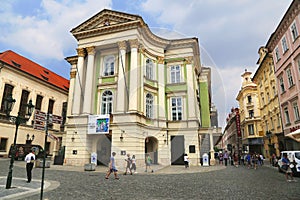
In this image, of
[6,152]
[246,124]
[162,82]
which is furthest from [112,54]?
[246,124]

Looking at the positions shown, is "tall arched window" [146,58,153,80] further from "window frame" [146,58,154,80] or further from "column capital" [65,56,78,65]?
"column capital" [65,56,78,65]

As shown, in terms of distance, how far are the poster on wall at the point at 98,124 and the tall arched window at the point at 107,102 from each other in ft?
6.70

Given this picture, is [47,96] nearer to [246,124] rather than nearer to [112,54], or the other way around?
[112,54]

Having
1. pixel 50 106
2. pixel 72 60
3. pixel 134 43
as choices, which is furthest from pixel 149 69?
pixel 50 106

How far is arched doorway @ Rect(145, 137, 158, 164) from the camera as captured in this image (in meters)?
22.8

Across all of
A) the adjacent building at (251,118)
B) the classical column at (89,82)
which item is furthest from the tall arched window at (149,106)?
the adjacent building at (251,118)

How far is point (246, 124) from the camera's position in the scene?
44625 millimetres

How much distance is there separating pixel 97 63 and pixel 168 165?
1406 cm

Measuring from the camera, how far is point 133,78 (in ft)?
69.8

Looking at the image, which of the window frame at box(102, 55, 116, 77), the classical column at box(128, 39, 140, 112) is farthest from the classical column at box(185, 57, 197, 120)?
the window frame at box(102, 55, 116, 77)

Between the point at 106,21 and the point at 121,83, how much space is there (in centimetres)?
794

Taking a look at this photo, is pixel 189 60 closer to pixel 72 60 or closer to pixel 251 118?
pixel 72 60

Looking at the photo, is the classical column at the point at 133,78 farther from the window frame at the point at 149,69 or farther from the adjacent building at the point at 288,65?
the adjacent building at the point at 288,65

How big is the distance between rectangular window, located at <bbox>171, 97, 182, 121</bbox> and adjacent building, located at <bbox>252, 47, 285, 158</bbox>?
41.8ft
